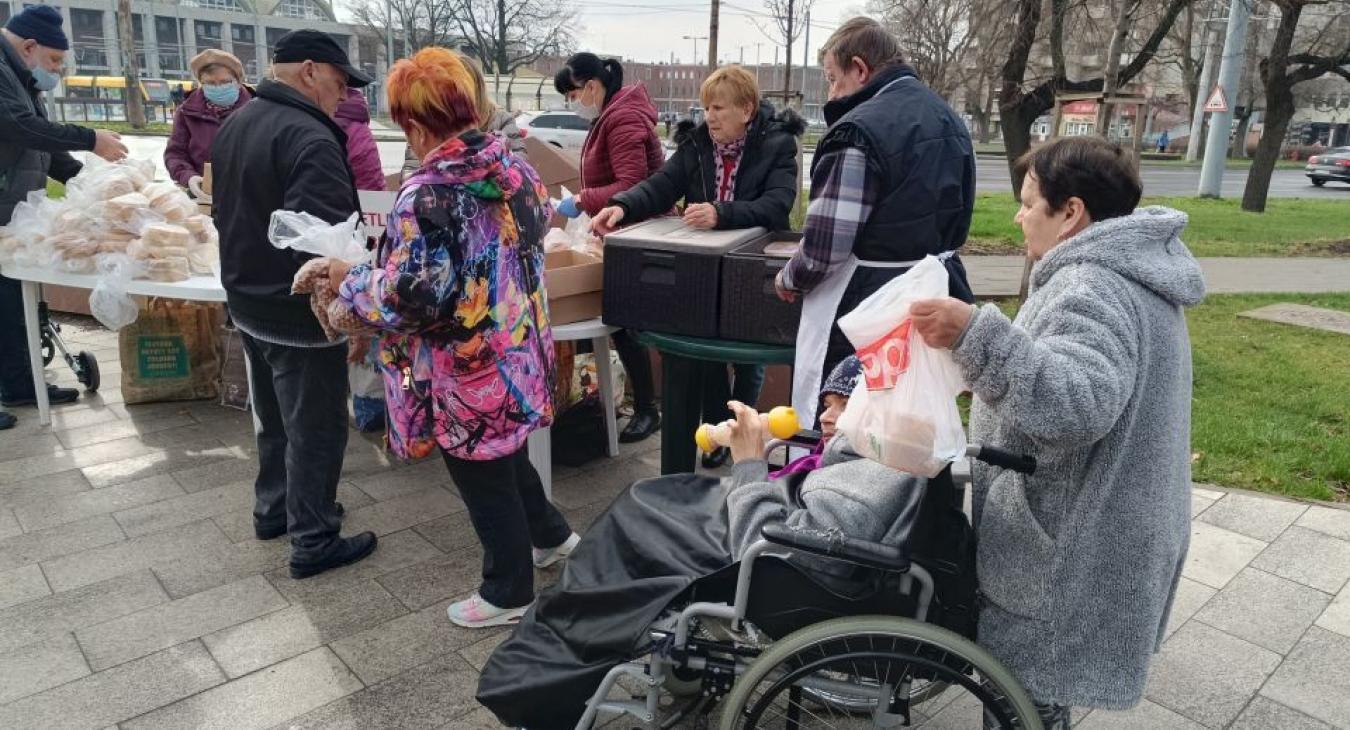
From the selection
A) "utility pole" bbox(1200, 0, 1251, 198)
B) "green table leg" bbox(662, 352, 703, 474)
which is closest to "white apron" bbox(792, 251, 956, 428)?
"green table leg" bbox(662, 352, 703, 474)

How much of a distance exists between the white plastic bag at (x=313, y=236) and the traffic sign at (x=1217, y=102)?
16602 millimetres

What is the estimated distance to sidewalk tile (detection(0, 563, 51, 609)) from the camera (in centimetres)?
295

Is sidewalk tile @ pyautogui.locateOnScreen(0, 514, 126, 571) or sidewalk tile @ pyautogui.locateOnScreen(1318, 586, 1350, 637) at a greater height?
sidewalk tile @ pyautogui.locateOnScreen(1318, 586, 1350, 637)

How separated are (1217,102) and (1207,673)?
16.0m

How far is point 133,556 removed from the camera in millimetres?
3244

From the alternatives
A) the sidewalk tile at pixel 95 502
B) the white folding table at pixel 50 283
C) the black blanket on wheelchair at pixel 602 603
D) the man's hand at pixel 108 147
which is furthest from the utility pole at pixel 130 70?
the black blanket on wheelchair at pixel 602 603

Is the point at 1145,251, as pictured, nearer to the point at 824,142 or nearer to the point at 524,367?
the point at 824,142

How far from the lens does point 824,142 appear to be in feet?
8.58

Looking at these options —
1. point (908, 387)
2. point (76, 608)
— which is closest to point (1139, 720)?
point (908, 387)

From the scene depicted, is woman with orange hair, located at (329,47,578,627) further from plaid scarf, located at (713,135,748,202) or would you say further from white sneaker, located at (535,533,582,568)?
plaid scarf, located at (713,135,748,202)

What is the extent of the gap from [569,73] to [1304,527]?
3.66 metres

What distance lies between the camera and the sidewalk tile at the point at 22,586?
295 cm

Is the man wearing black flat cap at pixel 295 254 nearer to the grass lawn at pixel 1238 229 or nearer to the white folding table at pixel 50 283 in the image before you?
the white folding table at pixel 50 283

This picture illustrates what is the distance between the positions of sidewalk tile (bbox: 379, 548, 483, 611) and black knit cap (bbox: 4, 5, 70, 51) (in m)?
3.55
